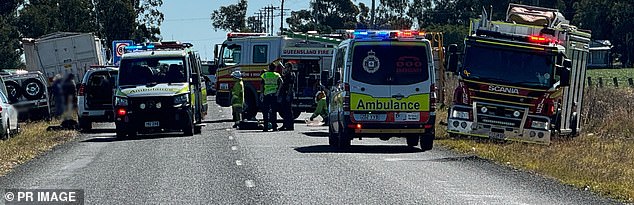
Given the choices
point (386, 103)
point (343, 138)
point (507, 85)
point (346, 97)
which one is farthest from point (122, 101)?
point (507, 85)

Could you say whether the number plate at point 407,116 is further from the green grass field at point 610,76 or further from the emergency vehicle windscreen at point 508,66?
the green grass field at point 610,76

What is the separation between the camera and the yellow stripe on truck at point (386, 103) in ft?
73.7

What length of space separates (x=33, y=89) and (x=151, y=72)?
1470cm

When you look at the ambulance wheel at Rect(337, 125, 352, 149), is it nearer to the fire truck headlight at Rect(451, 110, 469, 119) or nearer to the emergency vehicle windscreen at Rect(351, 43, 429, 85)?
the emergency vehicle windscreen at Rect(351, 43, 429, 85)

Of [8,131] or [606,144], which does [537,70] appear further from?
[8,131]

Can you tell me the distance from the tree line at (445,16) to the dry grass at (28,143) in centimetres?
5859

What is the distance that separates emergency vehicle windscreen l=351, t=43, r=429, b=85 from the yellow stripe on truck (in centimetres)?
31

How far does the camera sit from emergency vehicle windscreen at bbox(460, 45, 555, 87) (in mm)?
24891

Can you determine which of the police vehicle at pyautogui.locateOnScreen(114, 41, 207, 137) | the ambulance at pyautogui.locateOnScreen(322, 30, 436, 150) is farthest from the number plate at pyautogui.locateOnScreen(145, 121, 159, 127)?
the ambulance at pyautogui.locateOnScreen(322, 30, 436, 150)

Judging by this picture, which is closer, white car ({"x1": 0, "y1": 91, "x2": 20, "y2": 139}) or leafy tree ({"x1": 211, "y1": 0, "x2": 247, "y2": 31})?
white car ({"x1": 0, "y1": 91, "x2": 20, "y2": 139})

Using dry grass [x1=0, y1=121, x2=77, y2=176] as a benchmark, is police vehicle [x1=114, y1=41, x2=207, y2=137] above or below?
above

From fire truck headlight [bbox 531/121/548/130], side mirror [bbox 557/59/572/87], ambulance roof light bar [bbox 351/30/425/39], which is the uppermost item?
ambulance roof light bar [bbox 351/30/425/39]

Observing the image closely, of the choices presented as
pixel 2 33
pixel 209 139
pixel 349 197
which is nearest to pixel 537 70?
pixel 209 139

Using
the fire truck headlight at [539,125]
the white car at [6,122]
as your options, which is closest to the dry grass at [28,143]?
the white car at [6,122]
